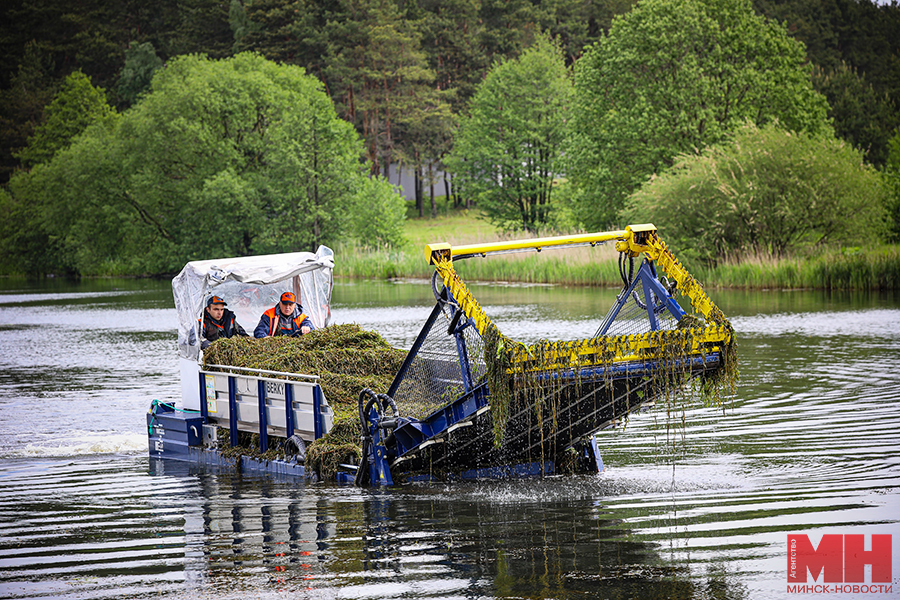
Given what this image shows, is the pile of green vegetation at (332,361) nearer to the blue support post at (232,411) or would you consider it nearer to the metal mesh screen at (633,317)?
the blue support post at (232,411)

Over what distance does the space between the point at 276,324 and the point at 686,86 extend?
4415cm

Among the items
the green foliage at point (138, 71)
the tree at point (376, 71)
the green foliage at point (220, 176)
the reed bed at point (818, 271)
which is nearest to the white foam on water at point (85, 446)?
the reed bed at point (818, 271)

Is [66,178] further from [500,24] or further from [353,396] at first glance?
[353,396]

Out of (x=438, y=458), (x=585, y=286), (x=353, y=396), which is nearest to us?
(x=438, y=458)

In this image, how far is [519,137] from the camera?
264 feet

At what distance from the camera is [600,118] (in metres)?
60.1

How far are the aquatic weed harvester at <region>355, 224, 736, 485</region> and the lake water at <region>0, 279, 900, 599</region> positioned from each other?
1.32 ft

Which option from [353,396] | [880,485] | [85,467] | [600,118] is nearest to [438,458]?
[353,396]

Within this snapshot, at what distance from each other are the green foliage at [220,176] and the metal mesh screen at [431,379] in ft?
192

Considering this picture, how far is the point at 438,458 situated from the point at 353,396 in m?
1.89

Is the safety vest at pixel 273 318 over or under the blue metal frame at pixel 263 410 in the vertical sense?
over

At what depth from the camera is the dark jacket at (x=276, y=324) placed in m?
15.7

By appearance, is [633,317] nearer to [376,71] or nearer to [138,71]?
[376,71]

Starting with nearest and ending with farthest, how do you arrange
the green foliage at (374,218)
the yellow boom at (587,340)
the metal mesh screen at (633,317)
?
the yellow boom at (587,340), the metal mesh screen at (633,317), the green foliage at (374,218)
